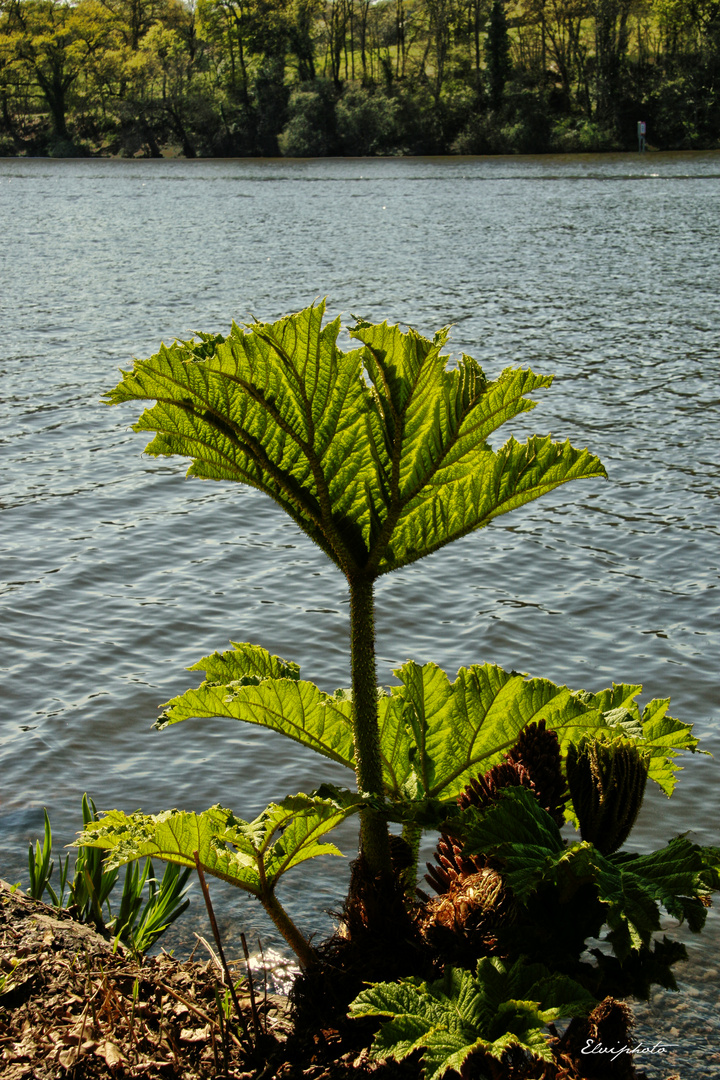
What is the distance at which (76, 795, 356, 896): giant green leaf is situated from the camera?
2.19m

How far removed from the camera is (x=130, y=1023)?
254 cm

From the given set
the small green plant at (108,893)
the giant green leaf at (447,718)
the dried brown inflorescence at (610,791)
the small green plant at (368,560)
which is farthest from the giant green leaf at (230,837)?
the small green plant at (108,893)

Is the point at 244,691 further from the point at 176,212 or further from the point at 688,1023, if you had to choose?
the point at 176,212

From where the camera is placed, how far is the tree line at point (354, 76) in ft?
276

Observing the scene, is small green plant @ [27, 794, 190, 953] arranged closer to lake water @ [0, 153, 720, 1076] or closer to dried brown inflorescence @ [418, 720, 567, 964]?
lake water @ [0, 153, 720, 1076]

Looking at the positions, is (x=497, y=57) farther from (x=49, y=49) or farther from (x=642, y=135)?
(x=49, y=49)

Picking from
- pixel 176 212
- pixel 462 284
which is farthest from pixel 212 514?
pixel 176 212

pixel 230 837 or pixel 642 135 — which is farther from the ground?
pixel 642 135

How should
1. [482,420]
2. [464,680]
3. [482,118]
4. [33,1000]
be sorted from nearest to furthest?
1. [482,420]
2. [464,680]
3. [33,1000]
4. [482,118]

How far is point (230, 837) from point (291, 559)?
653 centimetres

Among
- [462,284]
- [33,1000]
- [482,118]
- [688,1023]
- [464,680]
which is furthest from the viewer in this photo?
[482,118]

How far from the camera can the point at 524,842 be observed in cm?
219

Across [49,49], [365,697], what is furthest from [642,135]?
[365,697]

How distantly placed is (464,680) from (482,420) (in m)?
0.72
